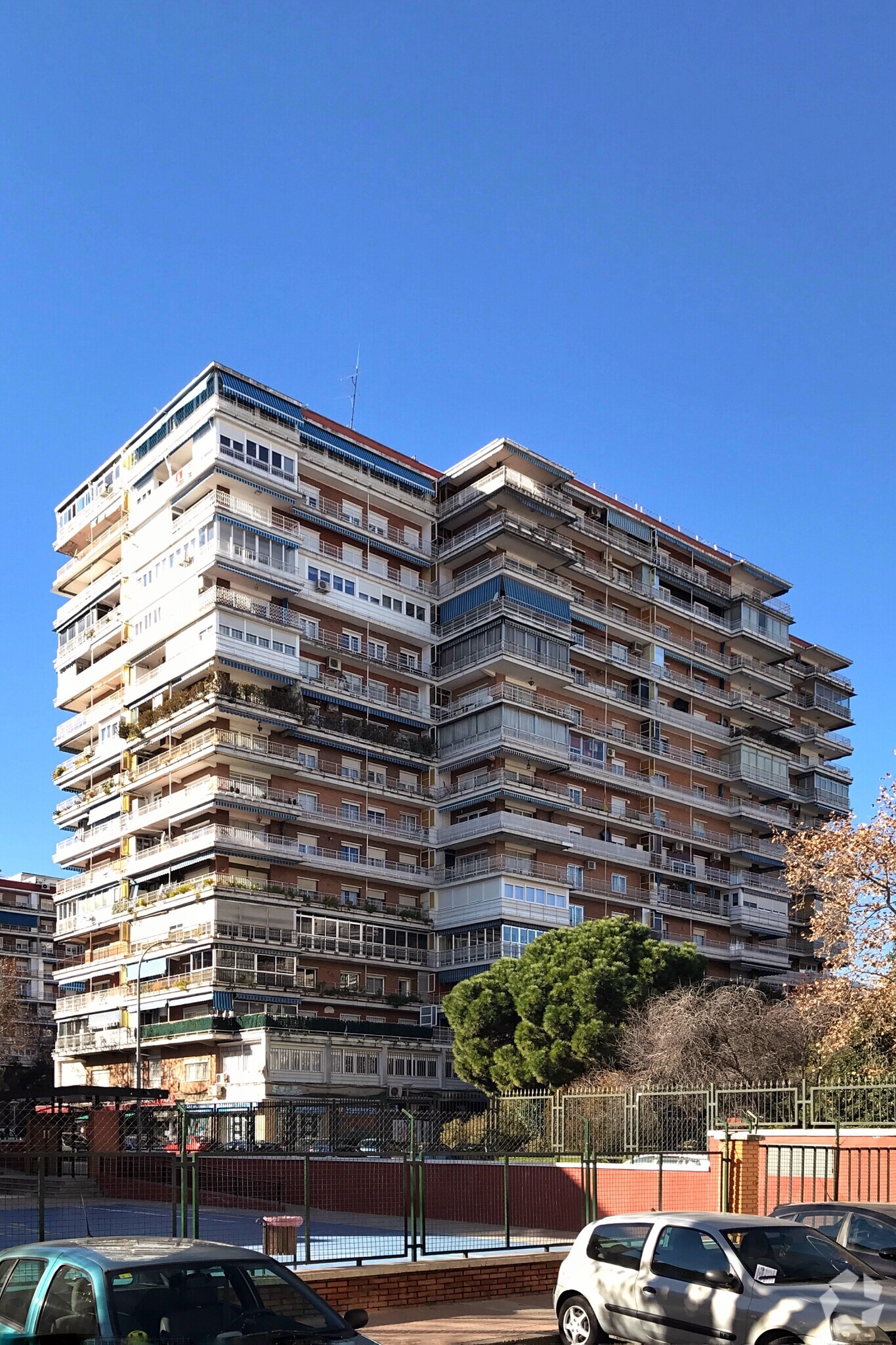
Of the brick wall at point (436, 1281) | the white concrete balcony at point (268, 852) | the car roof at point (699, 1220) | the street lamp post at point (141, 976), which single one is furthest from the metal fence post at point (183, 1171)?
the white concrete balcony at point (268, 852)

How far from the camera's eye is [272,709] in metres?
56.2

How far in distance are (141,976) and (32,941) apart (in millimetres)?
55049

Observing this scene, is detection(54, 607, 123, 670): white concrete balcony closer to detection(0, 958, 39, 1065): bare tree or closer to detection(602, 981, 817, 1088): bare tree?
detection(0, 958, 39, 1065): bare tree

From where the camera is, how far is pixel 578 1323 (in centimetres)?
1405

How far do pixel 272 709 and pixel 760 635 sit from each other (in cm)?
3438

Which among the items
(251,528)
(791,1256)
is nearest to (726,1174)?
(791,1256)

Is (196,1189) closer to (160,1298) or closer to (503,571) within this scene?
(160,1298)

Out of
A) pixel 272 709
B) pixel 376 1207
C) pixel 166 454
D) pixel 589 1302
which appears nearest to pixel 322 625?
pixel 272 709

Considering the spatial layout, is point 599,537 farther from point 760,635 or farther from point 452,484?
point 760,635

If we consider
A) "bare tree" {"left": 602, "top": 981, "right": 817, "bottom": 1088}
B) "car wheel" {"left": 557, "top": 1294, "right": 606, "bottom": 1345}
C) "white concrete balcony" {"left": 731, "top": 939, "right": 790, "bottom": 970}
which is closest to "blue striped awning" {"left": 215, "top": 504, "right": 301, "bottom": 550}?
→ "bare tree" {"left": 602, "top": 981, "right": 817, "bottom": 1088}

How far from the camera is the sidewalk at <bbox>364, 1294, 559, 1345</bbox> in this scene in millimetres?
14128

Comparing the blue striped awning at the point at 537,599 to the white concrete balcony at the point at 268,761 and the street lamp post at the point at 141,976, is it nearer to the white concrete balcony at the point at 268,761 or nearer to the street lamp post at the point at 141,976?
the white concrete balcony at the point at 268,761

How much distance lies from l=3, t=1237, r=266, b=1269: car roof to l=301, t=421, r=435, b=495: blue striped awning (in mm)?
53603

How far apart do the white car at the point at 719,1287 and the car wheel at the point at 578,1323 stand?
0.01 m
